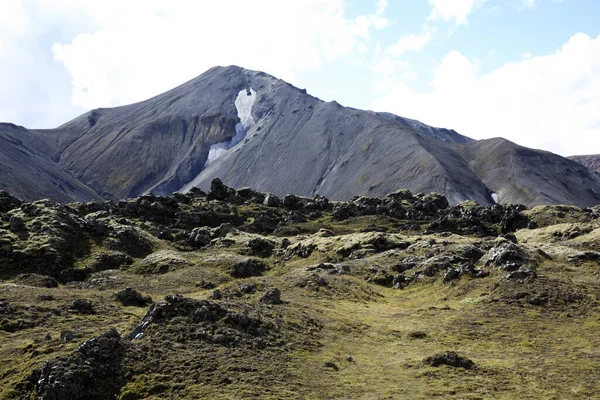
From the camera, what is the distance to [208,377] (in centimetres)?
2511

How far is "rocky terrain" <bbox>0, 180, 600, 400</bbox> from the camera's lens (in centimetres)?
2506

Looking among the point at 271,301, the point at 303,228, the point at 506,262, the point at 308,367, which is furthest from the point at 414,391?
the point at 303,228

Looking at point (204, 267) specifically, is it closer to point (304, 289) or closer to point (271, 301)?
point (304, 289)

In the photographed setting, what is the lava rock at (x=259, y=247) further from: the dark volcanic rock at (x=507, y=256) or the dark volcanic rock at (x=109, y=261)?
the dark volcanic rock at (x=507, y=256)

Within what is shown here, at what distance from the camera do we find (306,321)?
35969mm

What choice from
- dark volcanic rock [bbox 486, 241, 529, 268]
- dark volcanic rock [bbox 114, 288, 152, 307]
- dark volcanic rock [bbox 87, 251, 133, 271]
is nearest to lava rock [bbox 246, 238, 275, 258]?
dark volcanic rock [bbox 87, 251, 133, 271]

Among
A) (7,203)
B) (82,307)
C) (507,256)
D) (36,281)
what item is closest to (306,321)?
(82,307)

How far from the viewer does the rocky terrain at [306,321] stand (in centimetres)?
2506

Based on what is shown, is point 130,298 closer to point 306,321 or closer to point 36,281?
point 306,321

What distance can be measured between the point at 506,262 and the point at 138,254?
56.2 m

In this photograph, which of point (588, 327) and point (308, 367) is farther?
point (588, 327)

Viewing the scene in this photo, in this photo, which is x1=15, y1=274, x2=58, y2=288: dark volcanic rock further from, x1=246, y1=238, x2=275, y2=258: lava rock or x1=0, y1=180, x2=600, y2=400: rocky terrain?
x1=246, y1=238, x2=275, y2=258: lava rock

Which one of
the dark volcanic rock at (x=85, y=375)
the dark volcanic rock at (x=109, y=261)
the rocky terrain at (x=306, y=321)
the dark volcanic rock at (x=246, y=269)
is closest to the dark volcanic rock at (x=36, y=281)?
the rocky terrain at (x=306, y=321)

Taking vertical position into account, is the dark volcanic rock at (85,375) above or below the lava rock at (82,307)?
below
